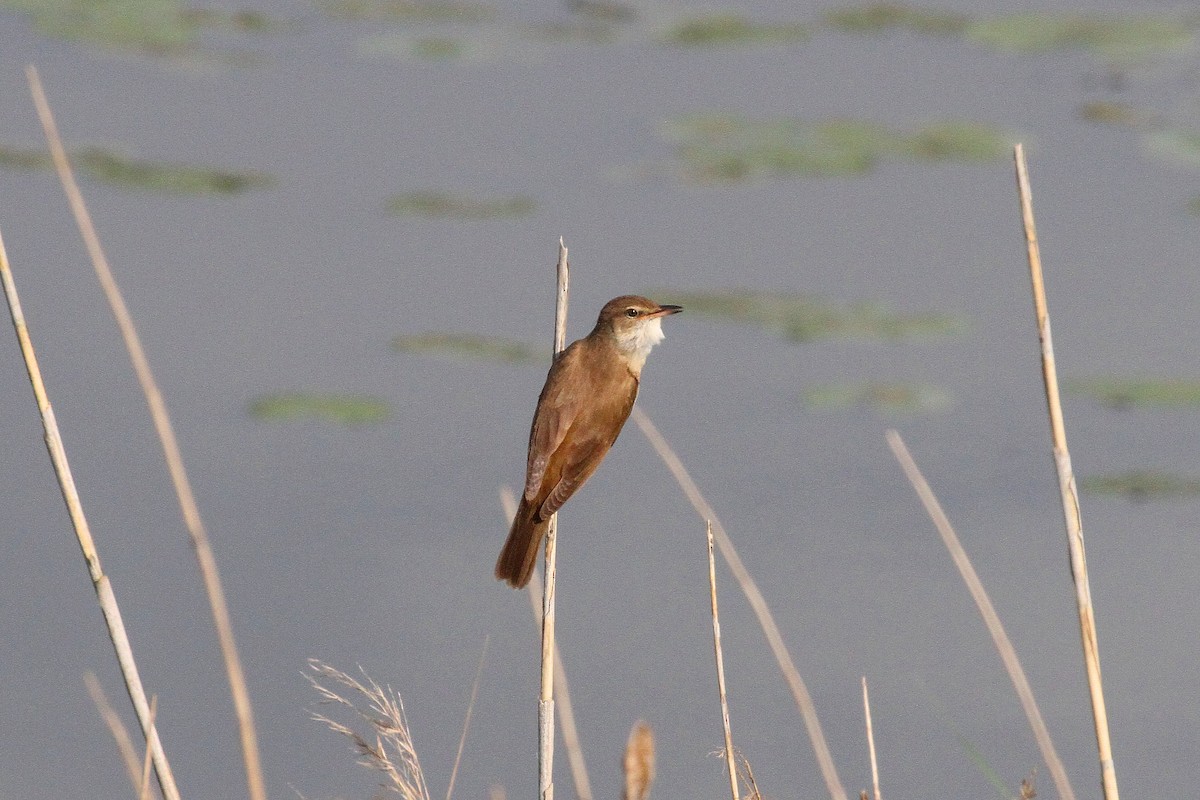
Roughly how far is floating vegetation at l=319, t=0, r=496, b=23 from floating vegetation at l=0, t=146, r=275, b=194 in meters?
3.55

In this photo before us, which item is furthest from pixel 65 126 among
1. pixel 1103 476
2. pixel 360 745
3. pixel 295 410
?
pixel 360 745

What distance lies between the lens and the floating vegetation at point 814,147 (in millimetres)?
10203

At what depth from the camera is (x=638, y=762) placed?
2.07m

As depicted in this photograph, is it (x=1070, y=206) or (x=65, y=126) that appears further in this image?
(x=65, y=126)

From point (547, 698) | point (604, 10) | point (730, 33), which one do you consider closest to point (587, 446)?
point (547, 698)

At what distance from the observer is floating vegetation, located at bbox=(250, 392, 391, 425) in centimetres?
734

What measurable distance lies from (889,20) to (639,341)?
9.13 metres

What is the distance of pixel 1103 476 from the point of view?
7.24 meters

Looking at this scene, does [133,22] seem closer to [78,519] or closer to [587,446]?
[587,446]

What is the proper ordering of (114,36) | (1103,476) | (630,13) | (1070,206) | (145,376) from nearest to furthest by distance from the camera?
(145,376) → (1103,476) → (1070,206) → (114,36) → (630,13)

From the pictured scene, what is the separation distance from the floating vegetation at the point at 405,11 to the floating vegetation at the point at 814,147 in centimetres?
278

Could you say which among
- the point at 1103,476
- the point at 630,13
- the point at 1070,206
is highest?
the point at 630,13

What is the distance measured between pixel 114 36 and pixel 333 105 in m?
2.06

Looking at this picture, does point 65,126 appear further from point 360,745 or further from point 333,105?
point 360,745
